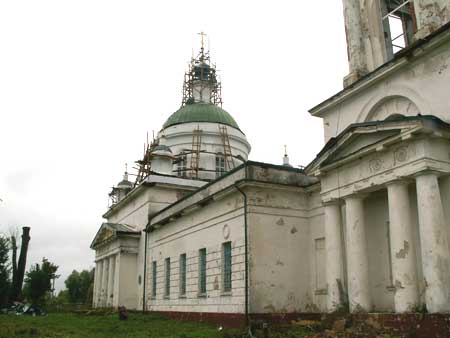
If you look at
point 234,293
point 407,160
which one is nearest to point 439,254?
point 407,160

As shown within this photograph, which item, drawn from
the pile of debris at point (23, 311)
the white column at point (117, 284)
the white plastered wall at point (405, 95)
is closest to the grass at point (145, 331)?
the white column at point (117, 284)

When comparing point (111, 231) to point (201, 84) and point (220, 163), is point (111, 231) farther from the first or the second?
point (201, 84)

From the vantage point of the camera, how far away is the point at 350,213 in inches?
581

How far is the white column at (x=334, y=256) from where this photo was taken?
14945 mm

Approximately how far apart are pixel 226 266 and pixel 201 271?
2.43 meters

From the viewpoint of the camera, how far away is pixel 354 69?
1723cm

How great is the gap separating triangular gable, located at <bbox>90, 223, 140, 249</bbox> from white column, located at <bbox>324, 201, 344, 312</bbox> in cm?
1625

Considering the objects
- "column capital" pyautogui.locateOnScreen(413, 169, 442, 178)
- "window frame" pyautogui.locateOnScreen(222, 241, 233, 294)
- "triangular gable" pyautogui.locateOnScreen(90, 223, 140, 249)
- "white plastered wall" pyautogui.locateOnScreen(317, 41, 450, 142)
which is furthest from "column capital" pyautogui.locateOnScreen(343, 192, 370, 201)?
"triangular gable" pyautogui.locateOnScreen(90, 223, 140, 249)

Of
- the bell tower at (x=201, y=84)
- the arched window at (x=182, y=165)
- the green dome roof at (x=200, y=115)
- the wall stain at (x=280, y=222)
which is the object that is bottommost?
the wall stain at (x=280, y=222)

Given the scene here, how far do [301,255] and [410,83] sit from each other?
741 cm

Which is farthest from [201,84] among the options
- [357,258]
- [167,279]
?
[357,258]

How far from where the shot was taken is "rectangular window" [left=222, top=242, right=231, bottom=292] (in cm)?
1914

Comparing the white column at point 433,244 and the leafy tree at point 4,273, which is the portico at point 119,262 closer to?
the leafy tree at point 4,273

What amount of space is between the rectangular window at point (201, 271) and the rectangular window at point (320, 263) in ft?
17.9
